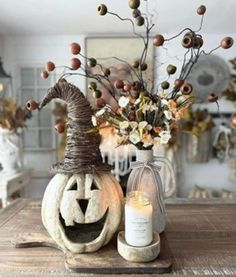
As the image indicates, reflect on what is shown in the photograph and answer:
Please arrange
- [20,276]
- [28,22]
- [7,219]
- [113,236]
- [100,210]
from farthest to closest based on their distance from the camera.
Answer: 1. [28,22]
2. [7,219]
3. [113,236]
4. [100,210]
5. [20,276]

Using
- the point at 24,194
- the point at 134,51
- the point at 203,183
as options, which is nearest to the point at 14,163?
the point at 24,194

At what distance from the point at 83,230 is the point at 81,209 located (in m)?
0.12

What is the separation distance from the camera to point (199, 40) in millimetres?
922

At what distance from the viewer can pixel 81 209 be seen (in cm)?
88

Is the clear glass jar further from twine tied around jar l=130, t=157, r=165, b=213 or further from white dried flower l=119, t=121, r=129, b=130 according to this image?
white dried flower l=119, t=121, r=129, b=130

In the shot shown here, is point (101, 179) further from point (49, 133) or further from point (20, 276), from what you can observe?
point (49, 133)

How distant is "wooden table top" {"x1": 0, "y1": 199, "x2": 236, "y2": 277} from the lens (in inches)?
32.1

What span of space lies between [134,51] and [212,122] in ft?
3.60

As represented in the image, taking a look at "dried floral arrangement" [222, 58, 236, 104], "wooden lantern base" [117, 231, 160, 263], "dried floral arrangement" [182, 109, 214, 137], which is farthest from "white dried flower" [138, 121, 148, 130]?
"dried floral arrangement" [222, 58, 236, 104]

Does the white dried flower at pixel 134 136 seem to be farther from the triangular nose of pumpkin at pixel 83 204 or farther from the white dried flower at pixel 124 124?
the triangular nose of pumpkin at pixel 83 204

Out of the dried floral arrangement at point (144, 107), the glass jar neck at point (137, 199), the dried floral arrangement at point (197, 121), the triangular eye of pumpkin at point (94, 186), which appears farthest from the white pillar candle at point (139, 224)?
the dried floral arrangement at point (197, 121)

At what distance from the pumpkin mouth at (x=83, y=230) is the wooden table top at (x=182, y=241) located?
0.21ft

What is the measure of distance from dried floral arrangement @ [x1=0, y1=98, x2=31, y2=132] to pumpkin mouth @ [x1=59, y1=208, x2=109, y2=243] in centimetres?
204

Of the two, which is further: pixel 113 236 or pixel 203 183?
pixel 203 183
